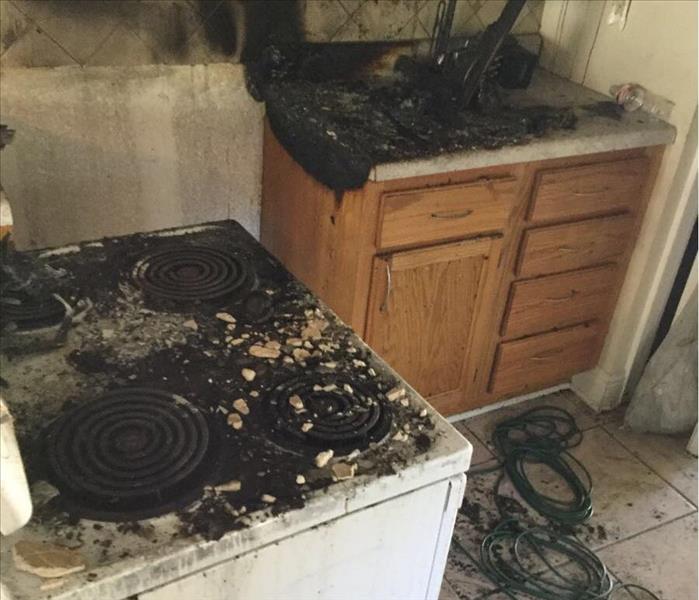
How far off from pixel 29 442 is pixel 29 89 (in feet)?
3.61

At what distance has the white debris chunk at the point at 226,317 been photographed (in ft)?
4.41

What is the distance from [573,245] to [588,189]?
0.58 feet

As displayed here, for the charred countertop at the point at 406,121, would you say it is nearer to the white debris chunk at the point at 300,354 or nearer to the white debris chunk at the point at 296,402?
the white debris chunk at the point at 300,354

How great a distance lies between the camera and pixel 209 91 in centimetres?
206

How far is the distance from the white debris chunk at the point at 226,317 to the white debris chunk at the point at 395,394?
0.32 metres

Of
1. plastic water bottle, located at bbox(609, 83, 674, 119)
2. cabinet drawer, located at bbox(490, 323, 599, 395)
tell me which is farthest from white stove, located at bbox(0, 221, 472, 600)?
plastic water bottle, located at bbox(609, 83, 674, 119)

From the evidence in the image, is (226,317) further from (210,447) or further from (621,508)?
(621,508)

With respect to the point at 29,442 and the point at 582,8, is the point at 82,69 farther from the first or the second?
the point at 582,8

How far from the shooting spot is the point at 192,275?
1466 millimetres

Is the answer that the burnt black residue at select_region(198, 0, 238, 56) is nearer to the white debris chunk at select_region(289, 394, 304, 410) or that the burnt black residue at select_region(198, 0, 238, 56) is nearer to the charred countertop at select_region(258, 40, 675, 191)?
the charred countertop at select_region(258, 40, 675, 191)

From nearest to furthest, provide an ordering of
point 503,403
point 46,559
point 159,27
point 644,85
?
point 46,559 < point 159,27 < point 644,85 < point 503,403

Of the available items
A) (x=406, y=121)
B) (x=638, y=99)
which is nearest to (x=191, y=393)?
(x=406, y=121)

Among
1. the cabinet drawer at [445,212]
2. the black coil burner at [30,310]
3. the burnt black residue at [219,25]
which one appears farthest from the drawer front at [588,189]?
the black coil burner at [30,310]

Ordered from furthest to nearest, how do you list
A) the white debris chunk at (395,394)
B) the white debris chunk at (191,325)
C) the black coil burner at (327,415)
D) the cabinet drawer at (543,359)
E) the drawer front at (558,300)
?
the cabinet drawer at (543,359) < the drawer front at (558,300) < the white debris chunk at (191,325) < the white debris chunk at (395,394) < the black coil burner at (327,415)
